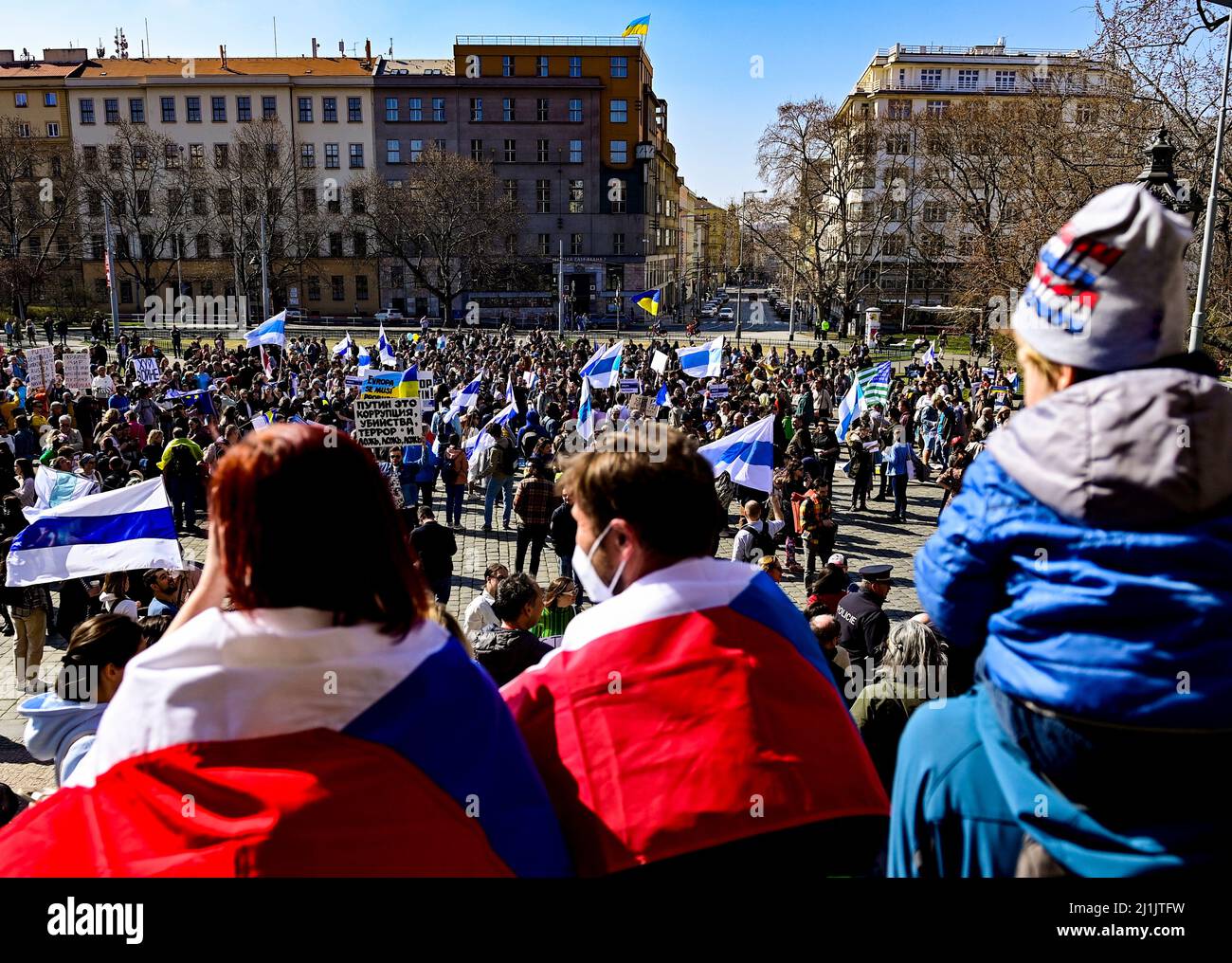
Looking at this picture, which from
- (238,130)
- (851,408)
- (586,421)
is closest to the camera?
(586,421)

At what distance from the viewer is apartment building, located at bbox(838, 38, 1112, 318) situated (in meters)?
54.9

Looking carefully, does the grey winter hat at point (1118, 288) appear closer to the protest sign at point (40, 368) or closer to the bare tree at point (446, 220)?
the protest sign at point (40, 368)

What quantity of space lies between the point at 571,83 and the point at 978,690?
8350cm

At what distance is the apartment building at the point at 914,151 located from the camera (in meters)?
54.9

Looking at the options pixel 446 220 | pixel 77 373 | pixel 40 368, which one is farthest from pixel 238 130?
pixel 77 373

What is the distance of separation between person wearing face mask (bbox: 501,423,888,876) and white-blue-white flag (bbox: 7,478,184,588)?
6582mm

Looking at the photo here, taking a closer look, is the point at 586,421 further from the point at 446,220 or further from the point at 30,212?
the point at 30,212

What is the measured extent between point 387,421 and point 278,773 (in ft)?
40.5

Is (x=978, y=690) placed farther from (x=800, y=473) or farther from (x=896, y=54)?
(x=896, y=54)

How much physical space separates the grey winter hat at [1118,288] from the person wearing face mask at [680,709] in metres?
0.80

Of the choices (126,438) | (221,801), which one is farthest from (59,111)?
(221,801)

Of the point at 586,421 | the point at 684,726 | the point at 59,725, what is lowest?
the point at 59,725

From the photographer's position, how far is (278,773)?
1.67 metres

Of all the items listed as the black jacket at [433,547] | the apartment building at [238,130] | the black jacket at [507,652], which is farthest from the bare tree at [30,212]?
the black jacket at [507,652]
